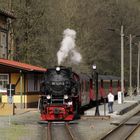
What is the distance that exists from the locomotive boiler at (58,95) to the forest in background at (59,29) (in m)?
20.0

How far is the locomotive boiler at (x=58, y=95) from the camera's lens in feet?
97.0

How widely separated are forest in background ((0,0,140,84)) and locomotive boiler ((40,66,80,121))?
1999 cm

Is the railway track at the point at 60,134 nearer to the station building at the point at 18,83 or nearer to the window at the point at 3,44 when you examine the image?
the station building at the point at 18,83

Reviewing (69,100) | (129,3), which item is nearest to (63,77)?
(69,100)

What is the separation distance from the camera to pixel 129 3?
310ft

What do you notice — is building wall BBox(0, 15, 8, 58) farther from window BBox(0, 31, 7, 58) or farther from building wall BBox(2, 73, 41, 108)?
building wall BBox(2, 73, 41, 108)

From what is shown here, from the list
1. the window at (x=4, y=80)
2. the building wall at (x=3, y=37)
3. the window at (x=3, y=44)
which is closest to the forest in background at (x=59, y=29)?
the building wall at (x=3, y=37)

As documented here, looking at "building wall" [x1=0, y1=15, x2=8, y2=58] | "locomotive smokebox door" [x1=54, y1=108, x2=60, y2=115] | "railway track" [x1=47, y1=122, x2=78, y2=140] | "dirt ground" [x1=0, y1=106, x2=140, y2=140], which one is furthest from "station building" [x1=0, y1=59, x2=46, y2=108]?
"railway track" [x1=47, y1=122, x2=78, y2=140]

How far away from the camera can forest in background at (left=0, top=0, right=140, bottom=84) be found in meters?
60.8

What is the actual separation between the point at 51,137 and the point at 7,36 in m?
34.4

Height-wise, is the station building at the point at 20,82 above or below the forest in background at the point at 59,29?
below

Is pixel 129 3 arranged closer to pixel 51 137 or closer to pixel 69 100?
pixel 69 100

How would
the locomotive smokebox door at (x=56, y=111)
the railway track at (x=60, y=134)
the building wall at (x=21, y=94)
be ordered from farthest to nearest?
1. the building wall at (x=21, y=94)
2. the locomotive smokebox door at (x=56, y=111)
3. the railway track at (x=60, y=134)

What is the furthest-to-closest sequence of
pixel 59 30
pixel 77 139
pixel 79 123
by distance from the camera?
pixel 59 30
pixel 79 123
pixel 77 139
